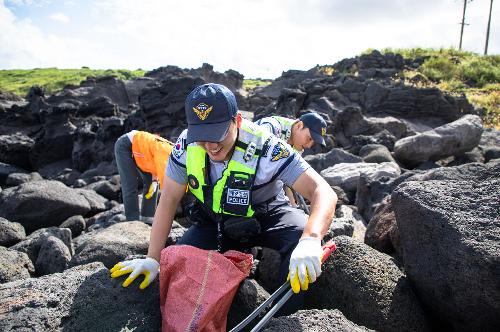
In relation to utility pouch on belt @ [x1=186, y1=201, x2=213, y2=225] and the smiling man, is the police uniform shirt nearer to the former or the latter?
the smiling man

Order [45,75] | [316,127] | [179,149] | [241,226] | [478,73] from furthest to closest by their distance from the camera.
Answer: [45,75]
[478,73]
[316,127]
[179,149]
[241,226]

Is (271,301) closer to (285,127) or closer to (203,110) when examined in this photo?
(203,110)

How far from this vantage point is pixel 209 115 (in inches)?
124

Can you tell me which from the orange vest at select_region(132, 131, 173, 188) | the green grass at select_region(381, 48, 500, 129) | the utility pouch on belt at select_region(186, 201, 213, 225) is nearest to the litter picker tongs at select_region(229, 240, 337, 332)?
the utility pouch on belt at select_region(186, 201, 213, 225)

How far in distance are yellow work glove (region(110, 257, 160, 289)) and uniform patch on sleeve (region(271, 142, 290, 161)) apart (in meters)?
1.25

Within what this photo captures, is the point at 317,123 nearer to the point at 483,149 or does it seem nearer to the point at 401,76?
the point at 483,149

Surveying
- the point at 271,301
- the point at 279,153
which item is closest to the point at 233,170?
the point at 279,153

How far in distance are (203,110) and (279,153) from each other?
0.72 m

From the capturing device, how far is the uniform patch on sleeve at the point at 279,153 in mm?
3418

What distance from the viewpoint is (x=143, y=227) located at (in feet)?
17.1

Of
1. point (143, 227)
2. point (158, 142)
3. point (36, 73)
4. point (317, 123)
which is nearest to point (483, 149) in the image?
point (317, 123)

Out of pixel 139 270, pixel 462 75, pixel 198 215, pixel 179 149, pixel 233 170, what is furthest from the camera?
pixel 462 75

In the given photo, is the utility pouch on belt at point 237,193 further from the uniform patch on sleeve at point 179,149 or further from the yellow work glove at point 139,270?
the yellow work glove at point 139,270

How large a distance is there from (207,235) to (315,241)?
1.15 metres
